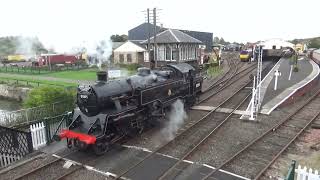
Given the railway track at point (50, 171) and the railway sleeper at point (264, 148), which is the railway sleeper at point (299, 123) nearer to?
the railway sleeper at point (264, 148)

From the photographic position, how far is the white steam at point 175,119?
1134cm

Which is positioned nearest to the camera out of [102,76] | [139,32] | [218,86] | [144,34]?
[102,76]

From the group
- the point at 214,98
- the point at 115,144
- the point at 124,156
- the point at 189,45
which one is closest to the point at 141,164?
the point at 124,156

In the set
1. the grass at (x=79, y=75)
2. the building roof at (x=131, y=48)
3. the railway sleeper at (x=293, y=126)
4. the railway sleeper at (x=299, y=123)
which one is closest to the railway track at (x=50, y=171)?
the railway sleeper at (x=293, y=126)

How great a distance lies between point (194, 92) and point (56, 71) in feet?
96.5

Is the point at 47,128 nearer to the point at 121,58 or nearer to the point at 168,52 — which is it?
the point at 168,52

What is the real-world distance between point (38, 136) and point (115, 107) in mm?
3101

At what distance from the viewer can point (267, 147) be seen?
9.65 metres

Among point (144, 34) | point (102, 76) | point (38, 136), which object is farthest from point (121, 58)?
point (102, 76)

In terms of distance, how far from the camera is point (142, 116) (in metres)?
11.1

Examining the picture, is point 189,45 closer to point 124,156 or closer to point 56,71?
point 56,71

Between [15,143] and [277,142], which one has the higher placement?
[15,143]

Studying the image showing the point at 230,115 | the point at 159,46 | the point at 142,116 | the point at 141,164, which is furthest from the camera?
the point at 159,46

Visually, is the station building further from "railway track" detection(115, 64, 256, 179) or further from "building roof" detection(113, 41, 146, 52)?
"railway track" detection(115, 64, 256, 179)
